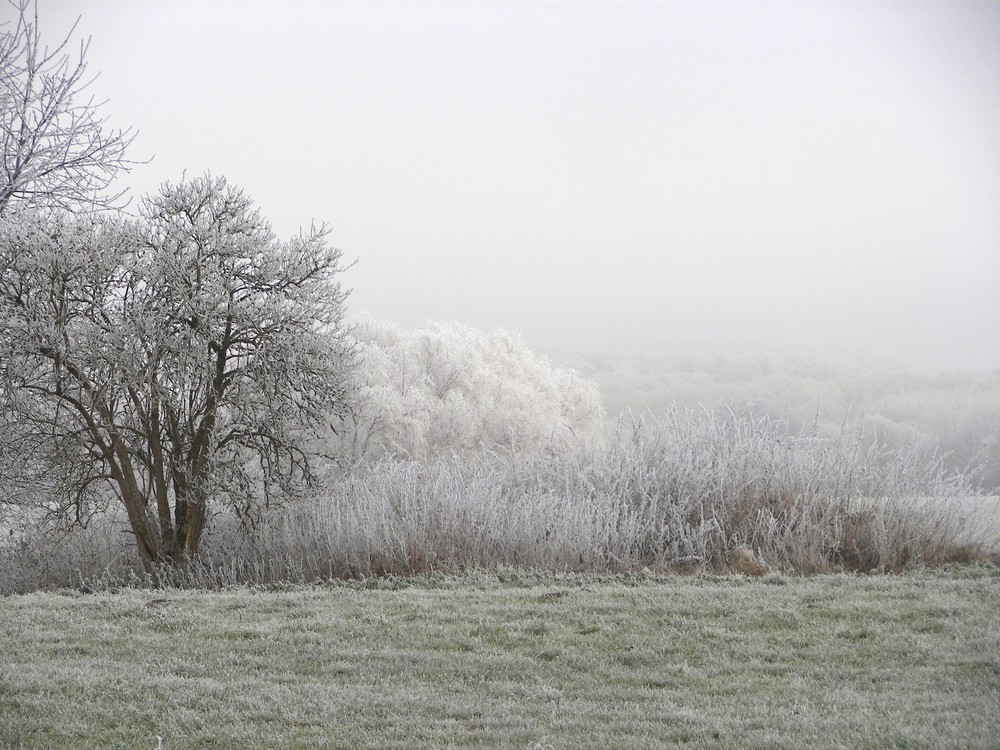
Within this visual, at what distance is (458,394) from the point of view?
80.5 feet

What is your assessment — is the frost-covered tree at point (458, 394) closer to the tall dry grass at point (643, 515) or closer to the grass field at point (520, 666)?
the tall dry grass at point (643, 515)

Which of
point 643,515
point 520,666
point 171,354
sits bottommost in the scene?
point 520,666

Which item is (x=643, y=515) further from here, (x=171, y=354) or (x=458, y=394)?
(x=458, y=394)

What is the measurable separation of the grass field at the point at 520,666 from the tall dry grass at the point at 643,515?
134 cm

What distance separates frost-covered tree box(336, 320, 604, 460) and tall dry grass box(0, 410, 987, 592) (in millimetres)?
9245

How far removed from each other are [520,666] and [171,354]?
6.80 meters

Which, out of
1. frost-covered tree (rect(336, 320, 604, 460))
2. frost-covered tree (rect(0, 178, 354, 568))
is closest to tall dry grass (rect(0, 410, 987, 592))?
frost-covered tree (rect(0, 178, 354, 568))

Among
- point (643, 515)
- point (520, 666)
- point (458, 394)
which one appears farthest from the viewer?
point (458, 394)

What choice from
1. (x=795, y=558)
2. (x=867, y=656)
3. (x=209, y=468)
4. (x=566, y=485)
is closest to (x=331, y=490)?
(x=209, y=468)

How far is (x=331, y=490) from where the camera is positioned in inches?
480

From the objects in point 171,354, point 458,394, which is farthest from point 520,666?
point 458,394

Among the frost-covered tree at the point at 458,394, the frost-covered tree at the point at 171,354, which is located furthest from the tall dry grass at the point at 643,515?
the frost-covered tree at the point at 458,394

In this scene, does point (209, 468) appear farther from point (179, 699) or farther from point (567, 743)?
point (567, 743)

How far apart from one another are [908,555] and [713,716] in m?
6.26
